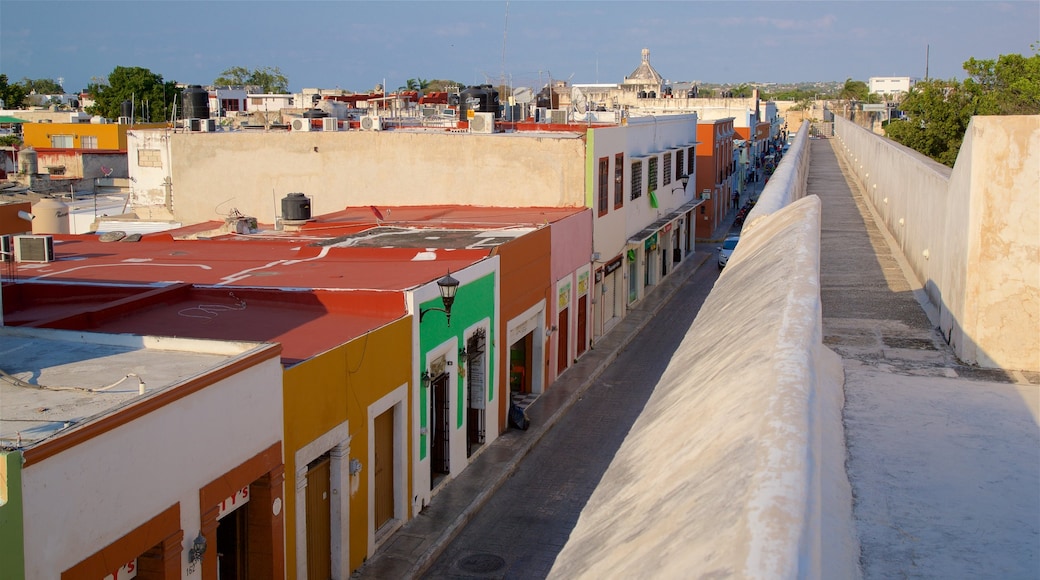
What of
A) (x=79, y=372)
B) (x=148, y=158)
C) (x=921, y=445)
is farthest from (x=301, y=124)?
(x=921, y=445)

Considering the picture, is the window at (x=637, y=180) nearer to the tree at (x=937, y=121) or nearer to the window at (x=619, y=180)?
the window at (x=619, y=180)

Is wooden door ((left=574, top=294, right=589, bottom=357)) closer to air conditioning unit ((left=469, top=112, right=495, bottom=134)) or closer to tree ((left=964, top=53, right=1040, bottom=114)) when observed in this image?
air conditioning unit ((left=469, top=112, right=495, bottom=134))

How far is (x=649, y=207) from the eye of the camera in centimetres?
3048

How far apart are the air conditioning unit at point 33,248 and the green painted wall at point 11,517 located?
346 inches

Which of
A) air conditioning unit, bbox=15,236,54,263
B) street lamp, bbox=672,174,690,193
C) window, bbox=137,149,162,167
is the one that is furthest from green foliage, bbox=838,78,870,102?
air conditioning unit, bbox=15,236,54,263

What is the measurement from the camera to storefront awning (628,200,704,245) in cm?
2790

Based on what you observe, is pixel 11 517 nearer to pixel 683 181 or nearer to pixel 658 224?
pixel 658 224

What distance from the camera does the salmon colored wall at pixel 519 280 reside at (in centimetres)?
1731

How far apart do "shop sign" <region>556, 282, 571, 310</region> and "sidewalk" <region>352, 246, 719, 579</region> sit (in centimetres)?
142

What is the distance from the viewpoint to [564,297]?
21766 millimetres

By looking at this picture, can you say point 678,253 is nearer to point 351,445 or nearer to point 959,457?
point 351,445

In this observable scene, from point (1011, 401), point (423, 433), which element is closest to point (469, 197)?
point (423, 433)

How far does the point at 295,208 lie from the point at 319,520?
1063 centimetres

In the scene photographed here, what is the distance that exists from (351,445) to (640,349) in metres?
13.8
